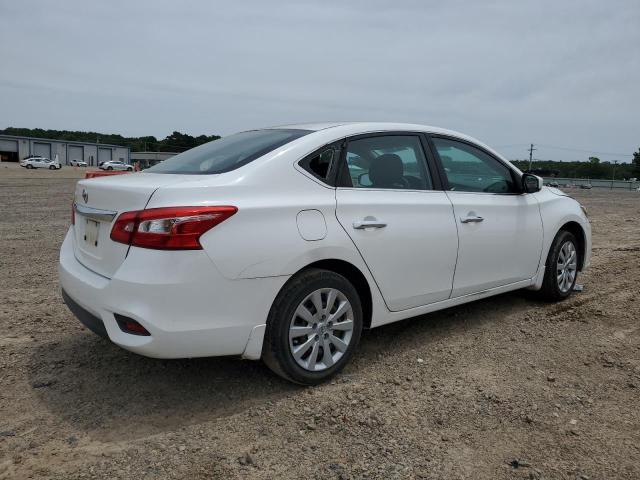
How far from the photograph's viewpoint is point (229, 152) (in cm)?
354

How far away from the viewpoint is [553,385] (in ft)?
11.0

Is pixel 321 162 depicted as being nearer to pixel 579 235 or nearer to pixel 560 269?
pixel 560 269

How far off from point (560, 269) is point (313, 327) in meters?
2.97

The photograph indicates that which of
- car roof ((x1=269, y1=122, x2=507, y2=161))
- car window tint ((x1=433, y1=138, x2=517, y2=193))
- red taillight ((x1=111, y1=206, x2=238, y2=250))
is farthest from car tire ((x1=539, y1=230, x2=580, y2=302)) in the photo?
red taillight ((x1=111, y1=206, x2=238, y2=250))

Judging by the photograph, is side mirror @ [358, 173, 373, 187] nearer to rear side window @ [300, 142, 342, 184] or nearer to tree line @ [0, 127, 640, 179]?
rear side window @ [300, 142, 342, 184]

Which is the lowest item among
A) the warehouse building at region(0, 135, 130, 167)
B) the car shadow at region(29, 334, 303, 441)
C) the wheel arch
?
the car shadow at region(29, 334, 303, 441)

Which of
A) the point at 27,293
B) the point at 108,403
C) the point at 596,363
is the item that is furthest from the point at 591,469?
the point at 27,293

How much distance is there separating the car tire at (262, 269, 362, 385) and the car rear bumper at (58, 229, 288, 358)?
10 centimetres

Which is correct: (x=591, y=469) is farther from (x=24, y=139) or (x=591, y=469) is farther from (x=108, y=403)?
(x=24, y=139)

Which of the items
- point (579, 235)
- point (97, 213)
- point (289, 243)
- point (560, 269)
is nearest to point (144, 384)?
point (97, 213)

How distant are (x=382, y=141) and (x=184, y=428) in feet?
7.38

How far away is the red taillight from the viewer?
271 centimetres

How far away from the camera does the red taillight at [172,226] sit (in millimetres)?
2709

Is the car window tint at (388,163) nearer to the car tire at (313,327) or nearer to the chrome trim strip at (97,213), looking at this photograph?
the car tire at (313,327)
